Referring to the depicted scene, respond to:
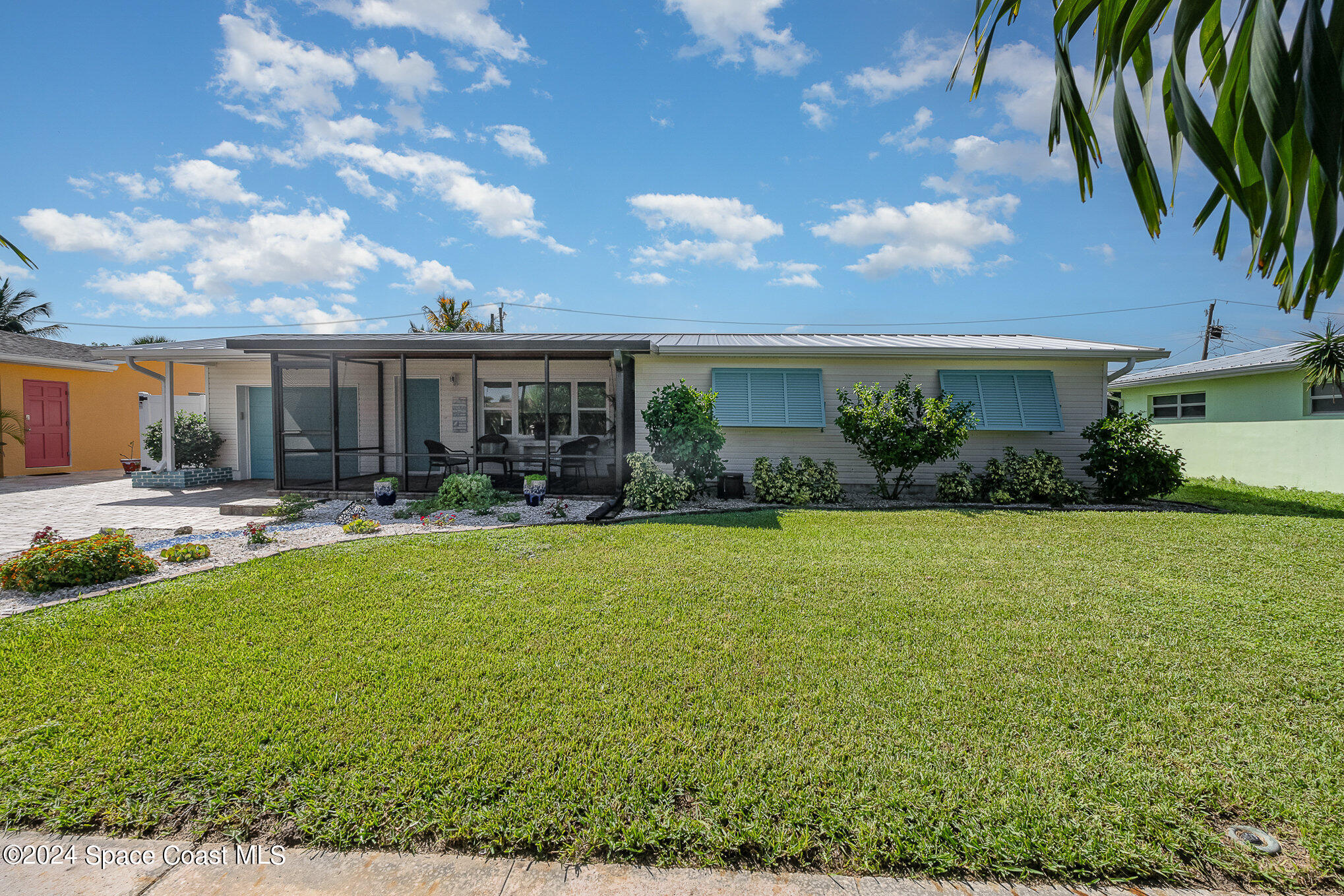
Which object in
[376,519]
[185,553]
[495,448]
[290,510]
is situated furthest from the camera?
[495,448]

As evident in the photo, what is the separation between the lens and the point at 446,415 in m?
11.8

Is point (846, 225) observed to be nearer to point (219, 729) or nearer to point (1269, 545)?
point (1269, 545)

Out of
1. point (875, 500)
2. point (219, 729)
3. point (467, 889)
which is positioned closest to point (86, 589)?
point (219, 729)

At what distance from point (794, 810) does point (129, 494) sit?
43.0 ft

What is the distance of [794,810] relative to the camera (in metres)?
1.88

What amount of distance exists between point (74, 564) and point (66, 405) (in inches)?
546

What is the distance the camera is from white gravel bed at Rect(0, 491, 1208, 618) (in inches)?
185

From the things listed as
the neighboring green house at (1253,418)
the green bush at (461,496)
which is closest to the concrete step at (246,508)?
the green bush at (461,496)

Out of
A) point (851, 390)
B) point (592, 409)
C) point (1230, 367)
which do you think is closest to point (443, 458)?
point (592, 409)

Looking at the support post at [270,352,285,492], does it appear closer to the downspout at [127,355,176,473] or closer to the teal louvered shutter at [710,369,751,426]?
the downspout at [127,355,176,473]

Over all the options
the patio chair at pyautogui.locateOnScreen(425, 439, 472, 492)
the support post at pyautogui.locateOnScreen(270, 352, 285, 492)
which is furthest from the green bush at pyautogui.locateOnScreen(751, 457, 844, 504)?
the support post at pyautogui.locateOnScreen(270, 352, 285, 492)

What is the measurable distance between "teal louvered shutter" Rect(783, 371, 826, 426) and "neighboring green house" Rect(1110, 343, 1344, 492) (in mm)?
7138

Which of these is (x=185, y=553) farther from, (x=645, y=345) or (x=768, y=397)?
(x=768, y=397)

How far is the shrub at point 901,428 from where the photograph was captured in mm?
8547
